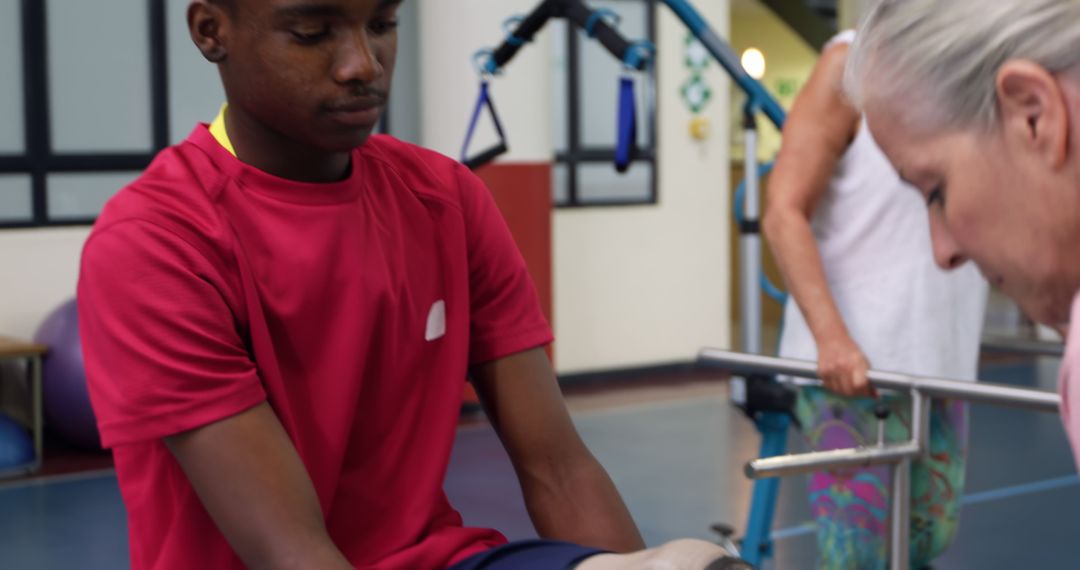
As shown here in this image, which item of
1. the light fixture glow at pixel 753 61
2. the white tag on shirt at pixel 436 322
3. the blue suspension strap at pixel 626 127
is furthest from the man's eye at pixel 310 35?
the light fixture glow at pixel 753 61

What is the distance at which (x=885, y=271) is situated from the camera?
220 centimetres

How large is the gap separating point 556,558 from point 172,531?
0.35m

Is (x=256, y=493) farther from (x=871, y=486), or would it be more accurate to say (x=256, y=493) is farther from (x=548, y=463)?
(x=871, y=486)

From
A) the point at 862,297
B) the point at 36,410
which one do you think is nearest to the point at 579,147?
the point at 36,410

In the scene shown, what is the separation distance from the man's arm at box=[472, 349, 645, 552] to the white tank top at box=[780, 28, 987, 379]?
911 millimetres

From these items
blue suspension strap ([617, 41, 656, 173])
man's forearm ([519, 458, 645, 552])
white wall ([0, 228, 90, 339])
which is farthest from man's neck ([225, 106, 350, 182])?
white wall ([0, 228, 90, 339])

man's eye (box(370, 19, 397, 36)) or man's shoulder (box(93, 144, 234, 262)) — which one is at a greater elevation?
man's eye (box(370, 19, 397, 36))

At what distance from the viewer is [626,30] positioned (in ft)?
22.4

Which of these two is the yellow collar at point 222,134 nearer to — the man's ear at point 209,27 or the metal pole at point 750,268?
the man's ear at point 209,27

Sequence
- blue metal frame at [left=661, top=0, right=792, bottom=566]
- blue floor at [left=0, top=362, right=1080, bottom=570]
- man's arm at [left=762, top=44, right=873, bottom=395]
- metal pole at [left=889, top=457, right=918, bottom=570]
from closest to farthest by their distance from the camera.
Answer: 1. metal pole at [left=889, top=457, right=918, bottom=570]
2. man's arm at [left=762, top=44, right=873, bottom=395]
3. blue metal frame at [left=661, top=0, right=792, bottom=566]
4. blue floor at [left=0, top=362, right=1080, bottom=570]

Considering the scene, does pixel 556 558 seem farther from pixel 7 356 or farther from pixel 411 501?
pixel 7 356

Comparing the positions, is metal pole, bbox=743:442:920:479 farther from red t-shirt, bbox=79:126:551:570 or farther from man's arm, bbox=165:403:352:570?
man's arm, bbox=165:403:352:570

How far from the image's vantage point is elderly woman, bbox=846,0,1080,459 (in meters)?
0.78

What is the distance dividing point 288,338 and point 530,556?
30 centimetres
